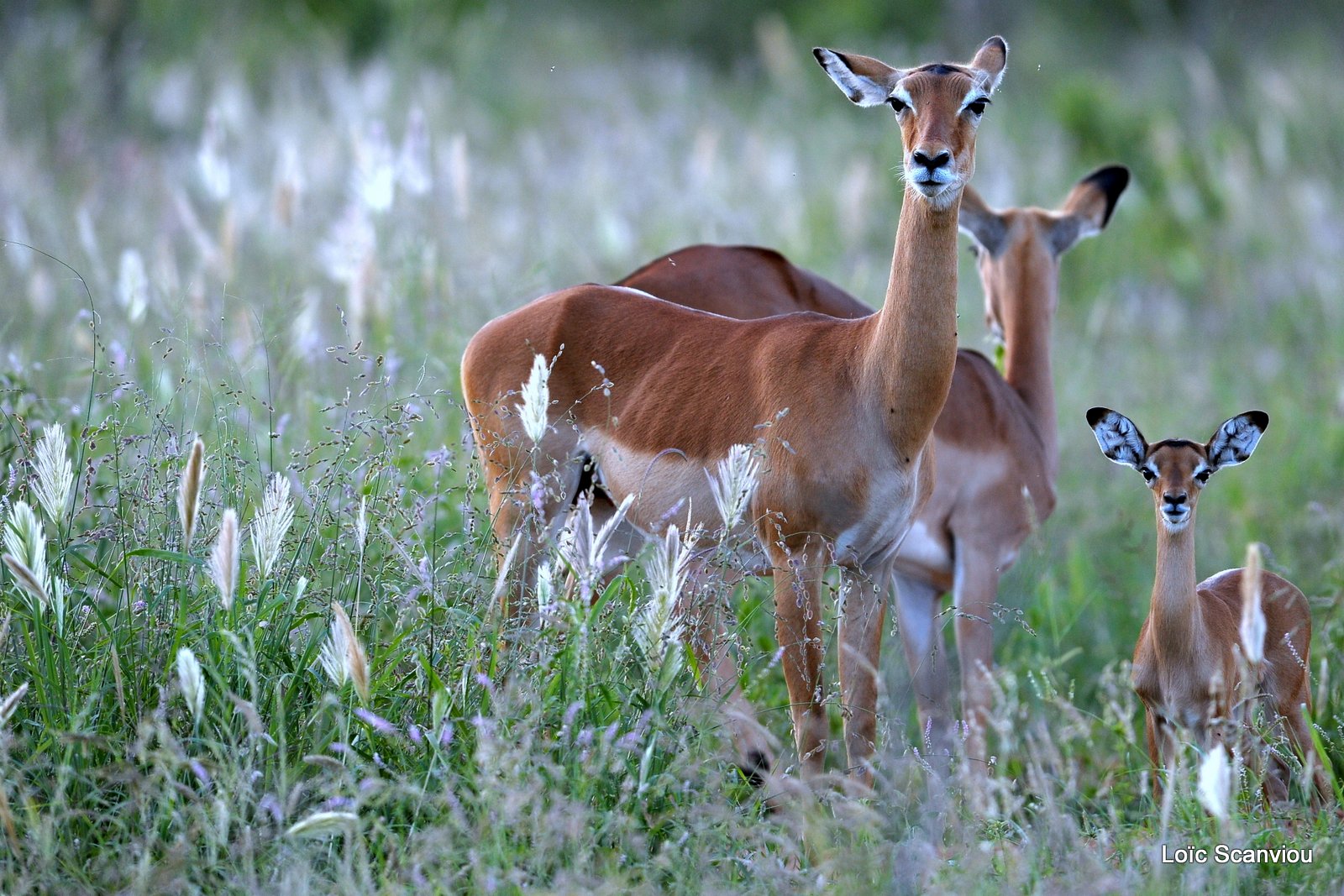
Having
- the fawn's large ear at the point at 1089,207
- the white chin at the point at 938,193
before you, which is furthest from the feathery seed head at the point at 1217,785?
the fawn's large ear at the point at 1089,207

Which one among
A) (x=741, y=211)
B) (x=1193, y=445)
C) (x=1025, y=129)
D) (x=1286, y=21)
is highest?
(x=1286, y=21)

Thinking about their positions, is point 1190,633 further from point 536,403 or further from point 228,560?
point 228,560

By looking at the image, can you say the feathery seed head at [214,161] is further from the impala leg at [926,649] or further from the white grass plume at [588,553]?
the impala leg at [926,649]

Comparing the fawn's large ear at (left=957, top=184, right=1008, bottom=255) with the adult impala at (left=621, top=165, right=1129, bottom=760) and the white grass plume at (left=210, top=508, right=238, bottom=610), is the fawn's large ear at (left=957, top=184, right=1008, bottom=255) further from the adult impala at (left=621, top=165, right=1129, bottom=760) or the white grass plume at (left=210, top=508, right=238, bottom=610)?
the white grass plume at (left=210, top=508, right=238, bottom=610)

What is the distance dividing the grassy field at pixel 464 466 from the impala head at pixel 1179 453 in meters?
0.69

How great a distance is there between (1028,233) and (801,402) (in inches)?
86.7

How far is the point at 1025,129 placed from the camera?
13.8 m

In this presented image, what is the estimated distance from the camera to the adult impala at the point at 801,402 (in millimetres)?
3975

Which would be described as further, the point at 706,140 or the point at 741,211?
the point at 741,211

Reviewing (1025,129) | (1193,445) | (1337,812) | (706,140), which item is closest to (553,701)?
(1193,445)

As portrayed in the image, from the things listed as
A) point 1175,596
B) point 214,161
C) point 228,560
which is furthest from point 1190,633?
point 214,161

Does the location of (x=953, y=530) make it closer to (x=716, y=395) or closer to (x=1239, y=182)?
(x=716, y=395)

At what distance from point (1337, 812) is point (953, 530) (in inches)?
69.4

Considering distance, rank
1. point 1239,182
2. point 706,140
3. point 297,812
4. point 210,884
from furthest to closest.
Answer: point 1239,182 < point 706,140 < point 297,812 < point 210,884
